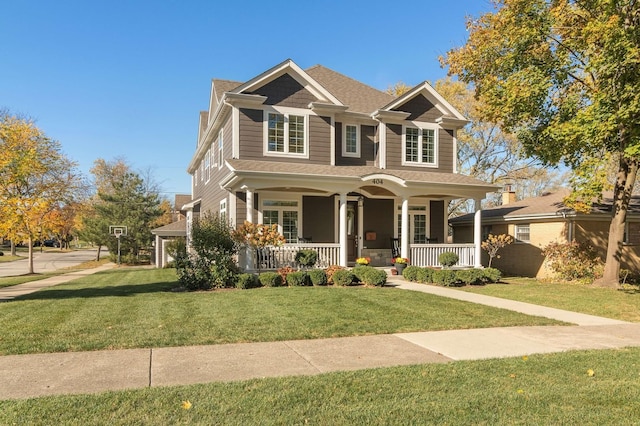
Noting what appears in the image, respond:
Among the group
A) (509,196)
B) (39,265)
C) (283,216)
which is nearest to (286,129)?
(283,216)

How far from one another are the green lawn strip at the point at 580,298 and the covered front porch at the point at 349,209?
3.60m

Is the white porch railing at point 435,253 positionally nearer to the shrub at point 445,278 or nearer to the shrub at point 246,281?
the shrub at point 445,278

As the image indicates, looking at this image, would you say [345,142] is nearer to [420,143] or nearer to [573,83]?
[420,143]

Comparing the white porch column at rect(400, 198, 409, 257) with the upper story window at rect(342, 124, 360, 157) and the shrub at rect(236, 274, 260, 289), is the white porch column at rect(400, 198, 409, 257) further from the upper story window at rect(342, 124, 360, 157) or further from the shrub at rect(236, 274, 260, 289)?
the shrub at rect(236, 274, 260, 289)

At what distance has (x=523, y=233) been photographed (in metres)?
20.2

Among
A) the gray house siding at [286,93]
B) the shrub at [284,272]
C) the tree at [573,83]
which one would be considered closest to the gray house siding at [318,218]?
the shrub at [284,272]

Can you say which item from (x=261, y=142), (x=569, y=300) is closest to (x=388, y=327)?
(x=569, y=300)

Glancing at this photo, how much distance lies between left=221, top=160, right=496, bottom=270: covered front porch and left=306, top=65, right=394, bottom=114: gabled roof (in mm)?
3252

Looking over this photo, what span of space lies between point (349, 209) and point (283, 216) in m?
2.93

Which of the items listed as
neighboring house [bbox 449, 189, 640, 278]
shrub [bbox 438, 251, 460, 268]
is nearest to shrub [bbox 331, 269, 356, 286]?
shrub [bbox 438, 251, 460, 268]

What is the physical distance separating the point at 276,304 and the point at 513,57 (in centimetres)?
1143

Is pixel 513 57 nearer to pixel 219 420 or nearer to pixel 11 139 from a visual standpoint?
pixel 219 420

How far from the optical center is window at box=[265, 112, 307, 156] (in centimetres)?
1588

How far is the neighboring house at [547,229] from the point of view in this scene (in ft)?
59.0
